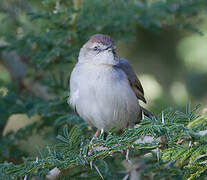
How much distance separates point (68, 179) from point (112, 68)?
74.1 inches

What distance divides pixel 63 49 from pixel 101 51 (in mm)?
814

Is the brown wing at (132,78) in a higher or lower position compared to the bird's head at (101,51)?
lower

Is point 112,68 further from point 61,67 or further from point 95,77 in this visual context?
point 61,67

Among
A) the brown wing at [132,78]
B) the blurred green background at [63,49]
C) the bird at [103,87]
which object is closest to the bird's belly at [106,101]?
the bird at [103,87]

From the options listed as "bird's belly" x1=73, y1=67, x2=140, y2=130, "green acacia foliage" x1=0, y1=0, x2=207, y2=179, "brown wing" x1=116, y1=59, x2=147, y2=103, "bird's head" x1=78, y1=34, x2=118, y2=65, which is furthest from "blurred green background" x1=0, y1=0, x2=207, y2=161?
"brown wing" x1=116, y1=59, x2=147, y2=103

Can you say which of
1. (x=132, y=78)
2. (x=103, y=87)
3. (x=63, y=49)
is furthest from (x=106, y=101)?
(x=63, y=49)

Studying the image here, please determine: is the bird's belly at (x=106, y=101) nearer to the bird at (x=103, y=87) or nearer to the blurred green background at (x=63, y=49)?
the bird at (x=103, y=87)

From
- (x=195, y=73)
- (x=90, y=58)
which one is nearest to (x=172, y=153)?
(x=90, y=58)

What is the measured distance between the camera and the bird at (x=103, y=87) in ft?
16.3

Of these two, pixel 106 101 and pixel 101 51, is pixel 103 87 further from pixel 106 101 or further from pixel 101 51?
pixel 101 51

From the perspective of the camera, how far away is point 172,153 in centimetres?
273

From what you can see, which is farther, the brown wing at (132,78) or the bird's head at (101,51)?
the brown wing at (132,78)

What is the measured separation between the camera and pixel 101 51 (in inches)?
205

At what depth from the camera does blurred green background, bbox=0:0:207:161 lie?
18.7 feet
